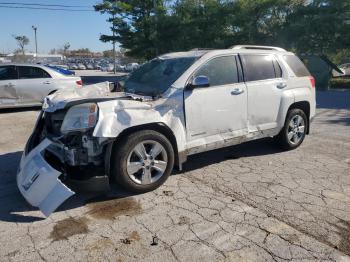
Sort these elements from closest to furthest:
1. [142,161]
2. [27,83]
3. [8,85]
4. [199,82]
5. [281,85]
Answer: [142,161], [199,82], [281,85], [8,85], [27,83]

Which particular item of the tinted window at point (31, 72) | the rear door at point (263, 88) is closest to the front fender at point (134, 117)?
the rear door at point (263, 88)

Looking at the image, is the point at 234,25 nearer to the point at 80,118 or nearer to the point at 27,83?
the point at 27,83

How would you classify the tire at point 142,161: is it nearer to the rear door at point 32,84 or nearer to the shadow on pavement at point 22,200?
the shadow on pavement at point 22,200

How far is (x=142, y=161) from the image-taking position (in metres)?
4.37

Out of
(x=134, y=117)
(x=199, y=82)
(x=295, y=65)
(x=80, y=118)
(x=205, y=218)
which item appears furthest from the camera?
(x=295, y=65)

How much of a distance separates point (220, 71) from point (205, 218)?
7.40 feet

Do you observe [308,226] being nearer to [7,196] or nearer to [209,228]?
[209,228]

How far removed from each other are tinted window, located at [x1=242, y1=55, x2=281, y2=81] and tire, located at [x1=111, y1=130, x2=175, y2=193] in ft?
6.11

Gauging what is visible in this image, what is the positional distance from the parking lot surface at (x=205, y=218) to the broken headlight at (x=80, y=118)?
886 mm

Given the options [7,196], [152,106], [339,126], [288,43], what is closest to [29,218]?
[7,196]

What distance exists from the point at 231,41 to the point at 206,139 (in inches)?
781

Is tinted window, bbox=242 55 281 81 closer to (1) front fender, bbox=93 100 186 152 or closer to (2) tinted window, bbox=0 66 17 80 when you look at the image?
(1) front fender, bbox=93 100 186 152

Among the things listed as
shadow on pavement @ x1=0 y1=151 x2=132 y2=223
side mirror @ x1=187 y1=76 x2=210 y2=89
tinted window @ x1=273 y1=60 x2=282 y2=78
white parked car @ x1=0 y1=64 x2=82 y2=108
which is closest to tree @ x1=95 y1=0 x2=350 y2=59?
white parked car @ x1=0 y1=64 x2=82 y2=108

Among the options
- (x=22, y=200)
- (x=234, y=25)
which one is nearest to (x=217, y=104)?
(x=22, y=200)
